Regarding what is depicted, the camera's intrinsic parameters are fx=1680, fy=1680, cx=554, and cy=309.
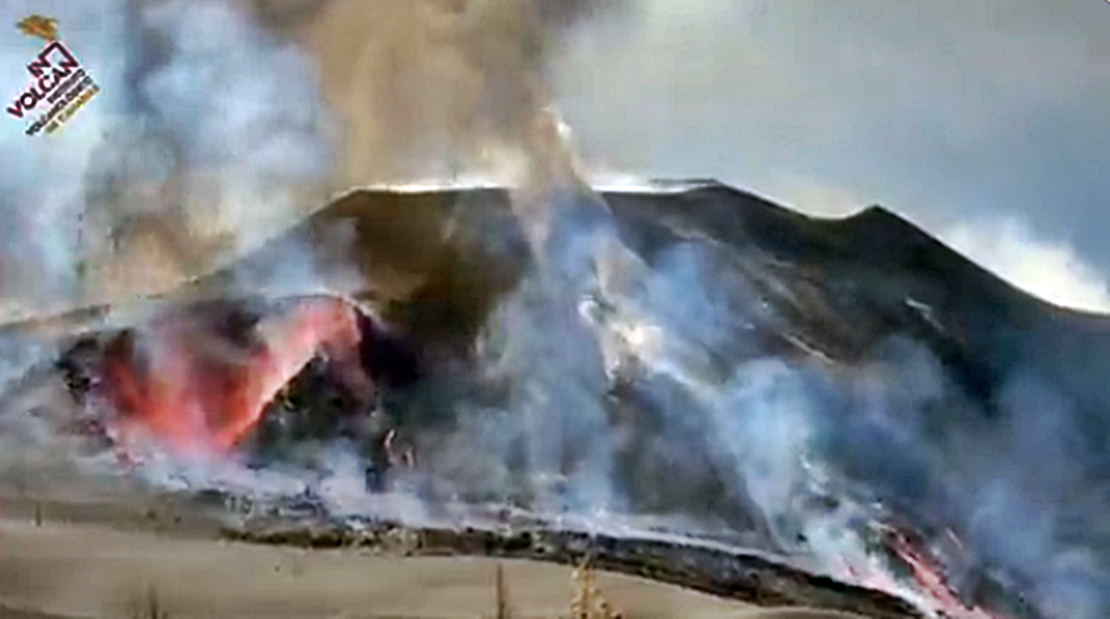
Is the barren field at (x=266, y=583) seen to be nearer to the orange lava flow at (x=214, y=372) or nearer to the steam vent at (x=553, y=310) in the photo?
the steam vent at (x=553, y=310)

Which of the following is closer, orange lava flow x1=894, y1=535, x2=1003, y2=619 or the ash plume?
orange lava flow x1=894, y1=535, x2=1003, y2=619

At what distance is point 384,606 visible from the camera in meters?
1.87

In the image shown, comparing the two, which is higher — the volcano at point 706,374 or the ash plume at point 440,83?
the ash plume at point 440,83

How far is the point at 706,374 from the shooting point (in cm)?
192

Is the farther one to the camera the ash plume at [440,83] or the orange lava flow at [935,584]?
the ash plume at [440,83]

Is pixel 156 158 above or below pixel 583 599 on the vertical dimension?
above

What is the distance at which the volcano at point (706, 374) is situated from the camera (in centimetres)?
188

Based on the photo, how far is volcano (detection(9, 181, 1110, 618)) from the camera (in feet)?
6.15
